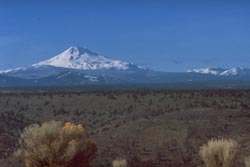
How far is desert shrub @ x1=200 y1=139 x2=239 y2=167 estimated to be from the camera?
3469cm

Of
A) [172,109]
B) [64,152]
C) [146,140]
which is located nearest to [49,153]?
[64,152]

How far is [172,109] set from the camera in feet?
252

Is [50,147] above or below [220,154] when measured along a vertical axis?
above

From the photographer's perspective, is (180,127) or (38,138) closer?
(38,138)

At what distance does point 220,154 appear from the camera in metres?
35.1

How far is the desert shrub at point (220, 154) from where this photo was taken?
114 feet

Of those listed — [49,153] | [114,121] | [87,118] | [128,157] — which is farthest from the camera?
[87,118]

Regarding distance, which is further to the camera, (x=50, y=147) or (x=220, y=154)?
(x=220, y=154)

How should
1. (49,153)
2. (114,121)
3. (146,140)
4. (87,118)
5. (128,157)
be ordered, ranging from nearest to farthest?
(49,153), (128,157), (146,140), (114,121), (87,118)

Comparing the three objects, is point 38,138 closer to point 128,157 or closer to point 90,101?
point 128,157

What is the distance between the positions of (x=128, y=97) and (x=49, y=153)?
2274 inches

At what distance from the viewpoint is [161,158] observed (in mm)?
52125

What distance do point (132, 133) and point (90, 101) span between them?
90.2 feet

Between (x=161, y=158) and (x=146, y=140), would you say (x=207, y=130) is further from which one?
(x=161, y=158)
